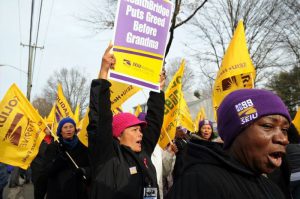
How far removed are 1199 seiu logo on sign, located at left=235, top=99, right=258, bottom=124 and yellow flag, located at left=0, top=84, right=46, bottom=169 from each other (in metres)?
4.40

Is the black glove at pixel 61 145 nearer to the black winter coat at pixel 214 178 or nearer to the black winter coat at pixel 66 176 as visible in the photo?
the black winter coat at pixel 66 176

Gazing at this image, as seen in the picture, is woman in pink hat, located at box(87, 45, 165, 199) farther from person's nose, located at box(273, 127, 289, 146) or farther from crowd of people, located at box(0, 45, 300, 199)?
person's nose, located at box(273, 127, 289, 146)

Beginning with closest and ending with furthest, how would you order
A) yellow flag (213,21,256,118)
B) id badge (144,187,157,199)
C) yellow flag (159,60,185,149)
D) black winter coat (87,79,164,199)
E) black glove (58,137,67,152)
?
black winter coat (87,79,164,199), id badge (144,187,157,199), black glove (58,137,67,152), yellow flag (213,21,256,118), yellow flag (159,60,185,149)

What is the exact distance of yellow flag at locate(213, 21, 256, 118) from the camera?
4.74 metres

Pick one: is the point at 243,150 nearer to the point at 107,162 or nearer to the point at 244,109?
the point at 244,109

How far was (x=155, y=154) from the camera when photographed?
4910mm

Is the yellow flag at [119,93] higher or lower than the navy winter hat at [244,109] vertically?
higher

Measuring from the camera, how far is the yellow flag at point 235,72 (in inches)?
187

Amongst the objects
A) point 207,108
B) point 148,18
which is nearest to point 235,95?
point 148,18

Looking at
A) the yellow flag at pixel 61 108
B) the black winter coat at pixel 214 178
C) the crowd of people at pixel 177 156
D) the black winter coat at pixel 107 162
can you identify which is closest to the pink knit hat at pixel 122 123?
the crowd of people at pixel 177 156

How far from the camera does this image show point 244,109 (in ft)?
5.65

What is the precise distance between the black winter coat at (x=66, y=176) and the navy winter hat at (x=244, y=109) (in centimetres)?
272

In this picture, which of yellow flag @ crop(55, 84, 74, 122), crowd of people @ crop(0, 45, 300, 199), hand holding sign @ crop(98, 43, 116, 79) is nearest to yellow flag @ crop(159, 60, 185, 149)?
crowd of people @ crop(0, 45, 300, 199)

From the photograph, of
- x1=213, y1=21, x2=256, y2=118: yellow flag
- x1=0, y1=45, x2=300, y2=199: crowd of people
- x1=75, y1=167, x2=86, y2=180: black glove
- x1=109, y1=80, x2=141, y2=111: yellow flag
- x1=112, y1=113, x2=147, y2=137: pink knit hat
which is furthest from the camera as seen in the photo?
x1=109, y1=80, x2=141, y2=111: yellow flag
